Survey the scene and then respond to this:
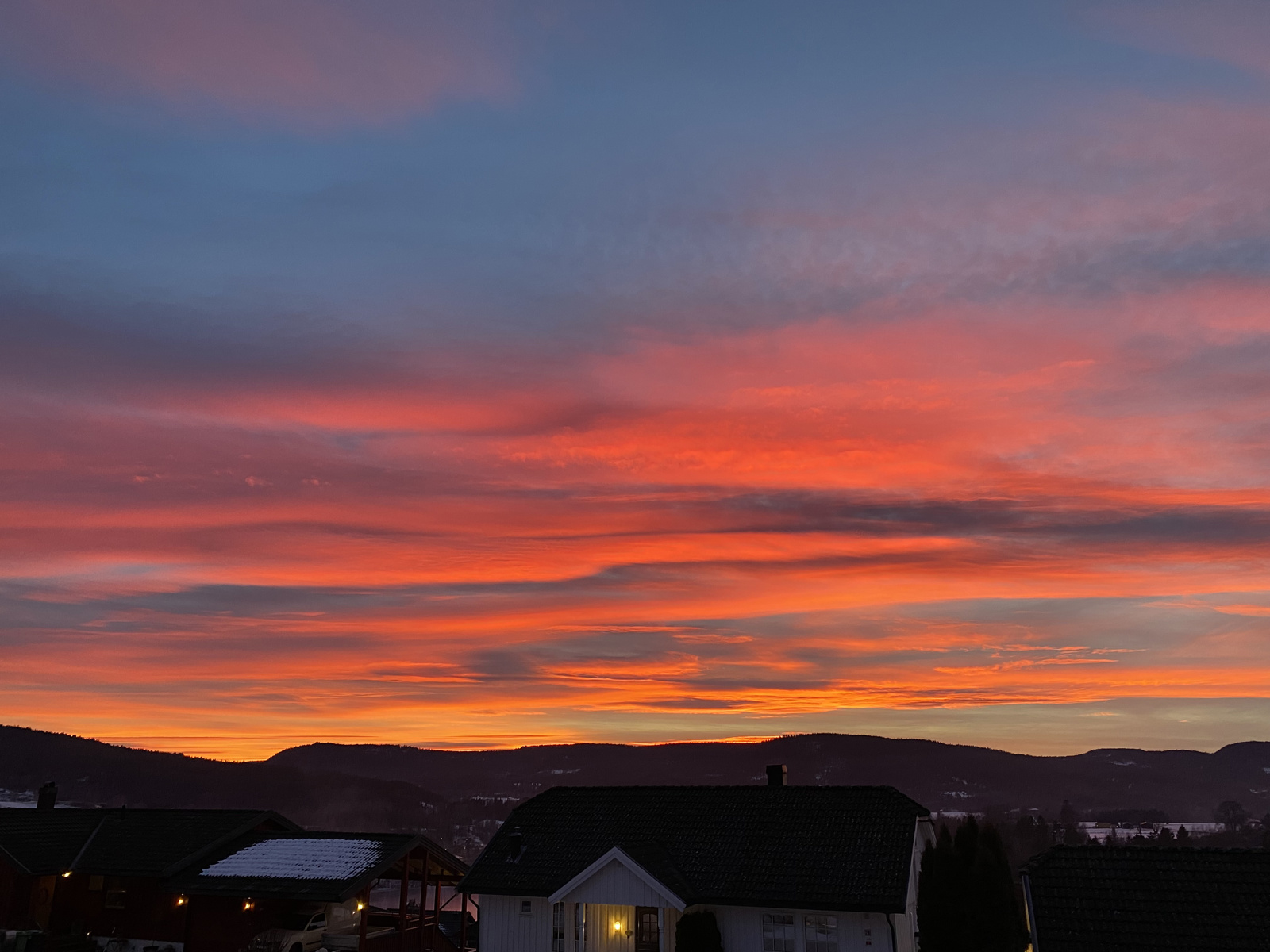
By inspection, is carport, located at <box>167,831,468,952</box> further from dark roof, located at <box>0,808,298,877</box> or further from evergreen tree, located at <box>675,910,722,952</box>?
evergreen tree, located at <box>675,910,722,952</box>

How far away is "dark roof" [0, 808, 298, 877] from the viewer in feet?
130

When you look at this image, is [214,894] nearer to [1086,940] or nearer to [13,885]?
[13,885]

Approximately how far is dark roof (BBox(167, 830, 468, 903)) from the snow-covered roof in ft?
0.10

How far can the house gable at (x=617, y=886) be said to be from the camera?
3352cm

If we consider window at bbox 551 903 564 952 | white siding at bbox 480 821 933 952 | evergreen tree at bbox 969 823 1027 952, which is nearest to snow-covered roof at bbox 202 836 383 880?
white siding at bbox 480 821 933 952

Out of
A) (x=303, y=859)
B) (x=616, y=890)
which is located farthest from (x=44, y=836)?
(x=616, y=890)

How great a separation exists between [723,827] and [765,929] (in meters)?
5.05

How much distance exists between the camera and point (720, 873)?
35.4m

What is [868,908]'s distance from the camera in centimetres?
3198

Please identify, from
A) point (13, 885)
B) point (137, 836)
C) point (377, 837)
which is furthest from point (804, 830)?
point (13, 885)

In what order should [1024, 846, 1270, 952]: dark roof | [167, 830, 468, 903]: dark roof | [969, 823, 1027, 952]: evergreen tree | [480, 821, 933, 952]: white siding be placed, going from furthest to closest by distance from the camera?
1. [167, 830, 468, 903]: dark roof
2. [480, 821, 933, 952]: white siding
3. [969, 823, 1027, 952]: evergreen tree
4. [1024, 846, 1270, 952]: dark roof

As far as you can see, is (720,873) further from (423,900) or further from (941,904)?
(423,900)

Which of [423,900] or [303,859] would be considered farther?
[423,900]

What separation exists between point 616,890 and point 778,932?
589 cm
